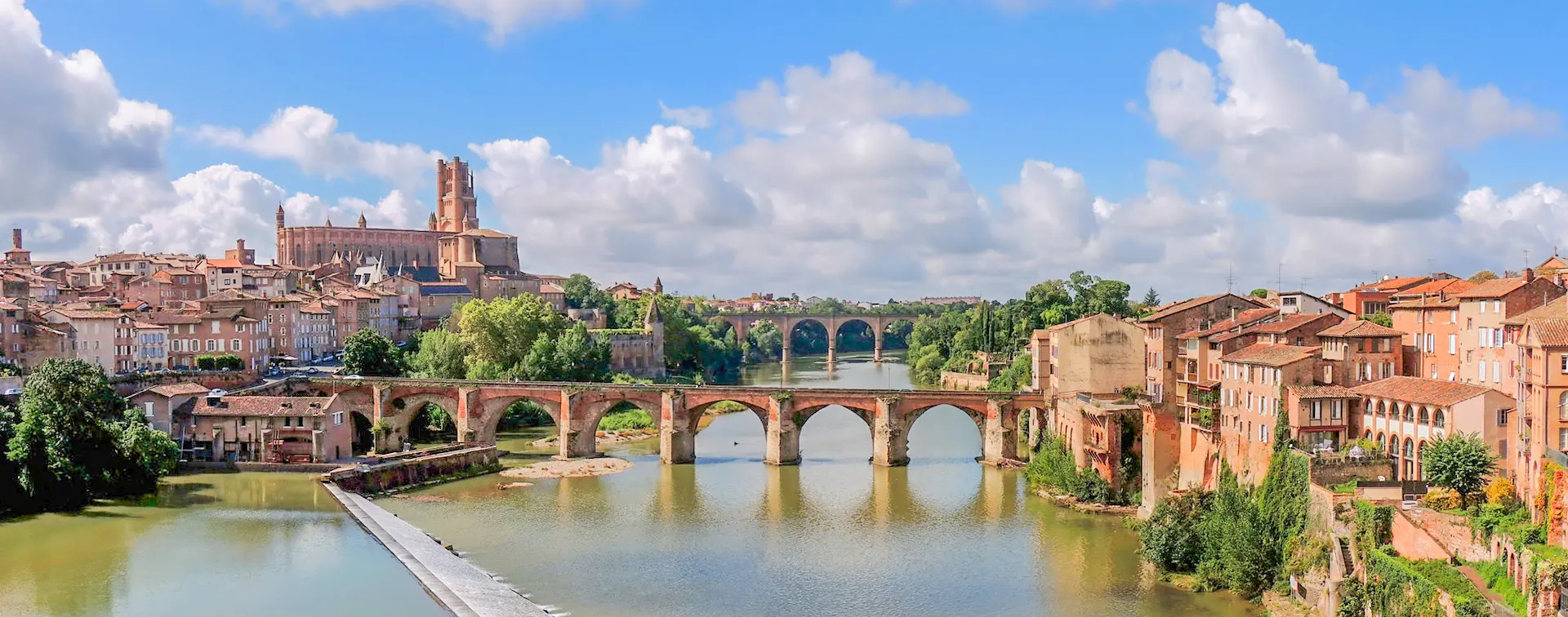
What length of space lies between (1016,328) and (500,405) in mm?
30962

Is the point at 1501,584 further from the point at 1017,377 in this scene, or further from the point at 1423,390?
the point at 1017,377

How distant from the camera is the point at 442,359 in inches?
2416

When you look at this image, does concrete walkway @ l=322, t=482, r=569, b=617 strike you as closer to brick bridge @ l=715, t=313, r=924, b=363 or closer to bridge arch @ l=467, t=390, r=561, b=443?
bridge arch @ l=467, t=390, r=561, b=443

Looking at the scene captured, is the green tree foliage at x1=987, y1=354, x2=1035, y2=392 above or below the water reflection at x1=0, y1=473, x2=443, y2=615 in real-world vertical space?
above

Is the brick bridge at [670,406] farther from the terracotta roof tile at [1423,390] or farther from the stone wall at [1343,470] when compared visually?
the stone wall at [1343,470]

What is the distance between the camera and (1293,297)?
133ft

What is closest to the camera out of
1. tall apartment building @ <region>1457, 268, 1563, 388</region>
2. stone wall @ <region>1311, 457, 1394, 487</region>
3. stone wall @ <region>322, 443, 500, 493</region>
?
stone wall @ <region>1311, 457, 1394, 487</region>

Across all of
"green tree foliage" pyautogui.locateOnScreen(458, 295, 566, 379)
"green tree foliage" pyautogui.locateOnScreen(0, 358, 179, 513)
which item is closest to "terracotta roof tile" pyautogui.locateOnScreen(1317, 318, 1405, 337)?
"green tree foliage" pyautogui.locateOnScreen(0, 358, 179, 513)

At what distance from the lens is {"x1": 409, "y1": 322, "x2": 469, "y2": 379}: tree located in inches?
2411

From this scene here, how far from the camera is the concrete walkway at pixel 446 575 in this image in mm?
25938

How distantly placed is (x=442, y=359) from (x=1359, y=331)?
1716 inches

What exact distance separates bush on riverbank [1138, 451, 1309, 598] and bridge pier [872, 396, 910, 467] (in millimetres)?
15242

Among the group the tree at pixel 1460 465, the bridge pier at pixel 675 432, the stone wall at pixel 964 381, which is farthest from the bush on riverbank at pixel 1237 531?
the stone wall at pixel 964 381

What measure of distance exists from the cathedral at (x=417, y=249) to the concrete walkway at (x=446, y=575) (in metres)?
64.8
